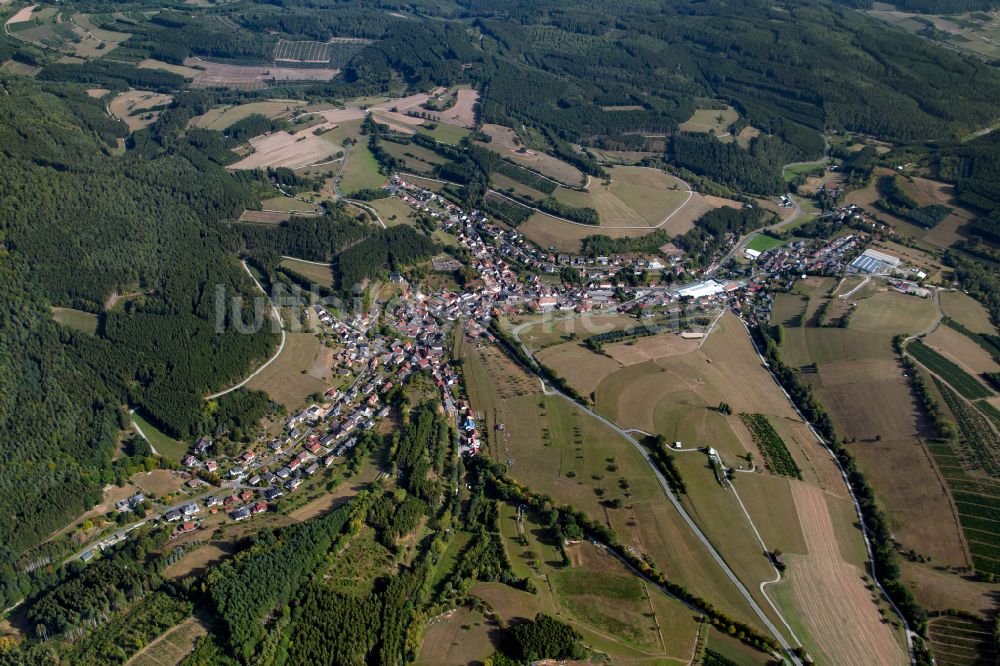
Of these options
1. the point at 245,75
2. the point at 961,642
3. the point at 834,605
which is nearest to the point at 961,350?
the point at 961,642

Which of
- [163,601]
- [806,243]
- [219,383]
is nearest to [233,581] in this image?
[163,601]

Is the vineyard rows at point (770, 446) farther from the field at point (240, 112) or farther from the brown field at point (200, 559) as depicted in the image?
the field at point (240, 112)

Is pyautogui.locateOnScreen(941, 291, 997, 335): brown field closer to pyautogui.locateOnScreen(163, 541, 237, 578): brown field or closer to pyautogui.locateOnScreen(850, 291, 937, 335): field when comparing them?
pyautogui.locateOnScreen(850, 291, 937, 335): field

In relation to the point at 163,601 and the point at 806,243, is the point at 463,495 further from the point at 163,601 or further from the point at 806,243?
the point at 806,243

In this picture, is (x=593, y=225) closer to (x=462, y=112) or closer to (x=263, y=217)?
(x=263, y=217)

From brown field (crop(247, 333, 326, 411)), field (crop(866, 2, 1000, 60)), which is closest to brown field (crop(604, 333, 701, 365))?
brown field (crop(247, 333, 326, 411))

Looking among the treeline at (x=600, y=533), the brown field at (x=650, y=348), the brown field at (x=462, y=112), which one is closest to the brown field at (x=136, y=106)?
the brown field at (x=462, y=112)

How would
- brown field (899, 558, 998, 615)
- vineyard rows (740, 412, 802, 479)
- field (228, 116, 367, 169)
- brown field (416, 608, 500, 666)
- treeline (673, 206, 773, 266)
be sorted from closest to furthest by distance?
brown field (416, 608, 500, 666) < brown field (899, 558, 998, 615) < vineyard rows (740, 412, 802, 479) < treeline (673, 206, 773, 266) < field (228, 116, 367, 169)
